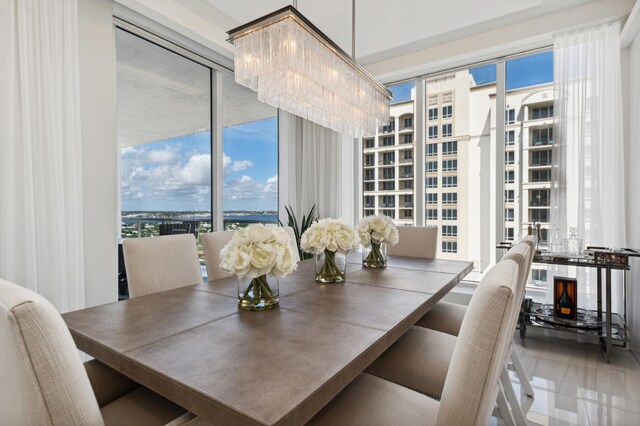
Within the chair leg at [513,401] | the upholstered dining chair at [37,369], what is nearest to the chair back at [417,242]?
the chair leg at [513,401]

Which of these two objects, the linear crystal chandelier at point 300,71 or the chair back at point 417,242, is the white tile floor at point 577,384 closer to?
the chair back at point 417,242

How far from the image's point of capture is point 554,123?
2986mm

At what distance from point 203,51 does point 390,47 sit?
1.96 metres

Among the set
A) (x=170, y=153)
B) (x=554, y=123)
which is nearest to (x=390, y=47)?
(x=554, y=123)

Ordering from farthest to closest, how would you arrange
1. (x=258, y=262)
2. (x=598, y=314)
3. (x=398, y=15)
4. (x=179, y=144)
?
(x=179, y=144) → (x=398, y=15) → (x=598, y=314) → (x=258, y=262)

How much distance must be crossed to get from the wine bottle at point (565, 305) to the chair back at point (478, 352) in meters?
2.55

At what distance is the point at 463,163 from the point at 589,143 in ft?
3.88

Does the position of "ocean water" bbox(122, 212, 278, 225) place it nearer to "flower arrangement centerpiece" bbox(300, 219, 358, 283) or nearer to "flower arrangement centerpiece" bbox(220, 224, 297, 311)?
"flower arrangement centerpiece" bbox(300, 219, 358, 283)

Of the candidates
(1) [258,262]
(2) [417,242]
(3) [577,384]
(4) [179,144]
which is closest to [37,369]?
(1) [258,262]

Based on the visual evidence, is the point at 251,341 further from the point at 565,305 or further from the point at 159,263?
the point at 565,305

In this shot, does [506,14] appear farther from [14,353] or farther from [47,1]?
[14,353]

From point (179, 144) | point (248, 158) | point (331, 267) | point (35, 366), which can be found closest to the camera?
point (35, 366)

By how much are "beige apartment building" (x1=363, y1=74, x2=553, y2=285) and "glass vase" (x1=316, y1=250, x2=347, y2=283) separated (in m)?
2.43

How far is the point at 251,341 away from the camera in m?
0.99
